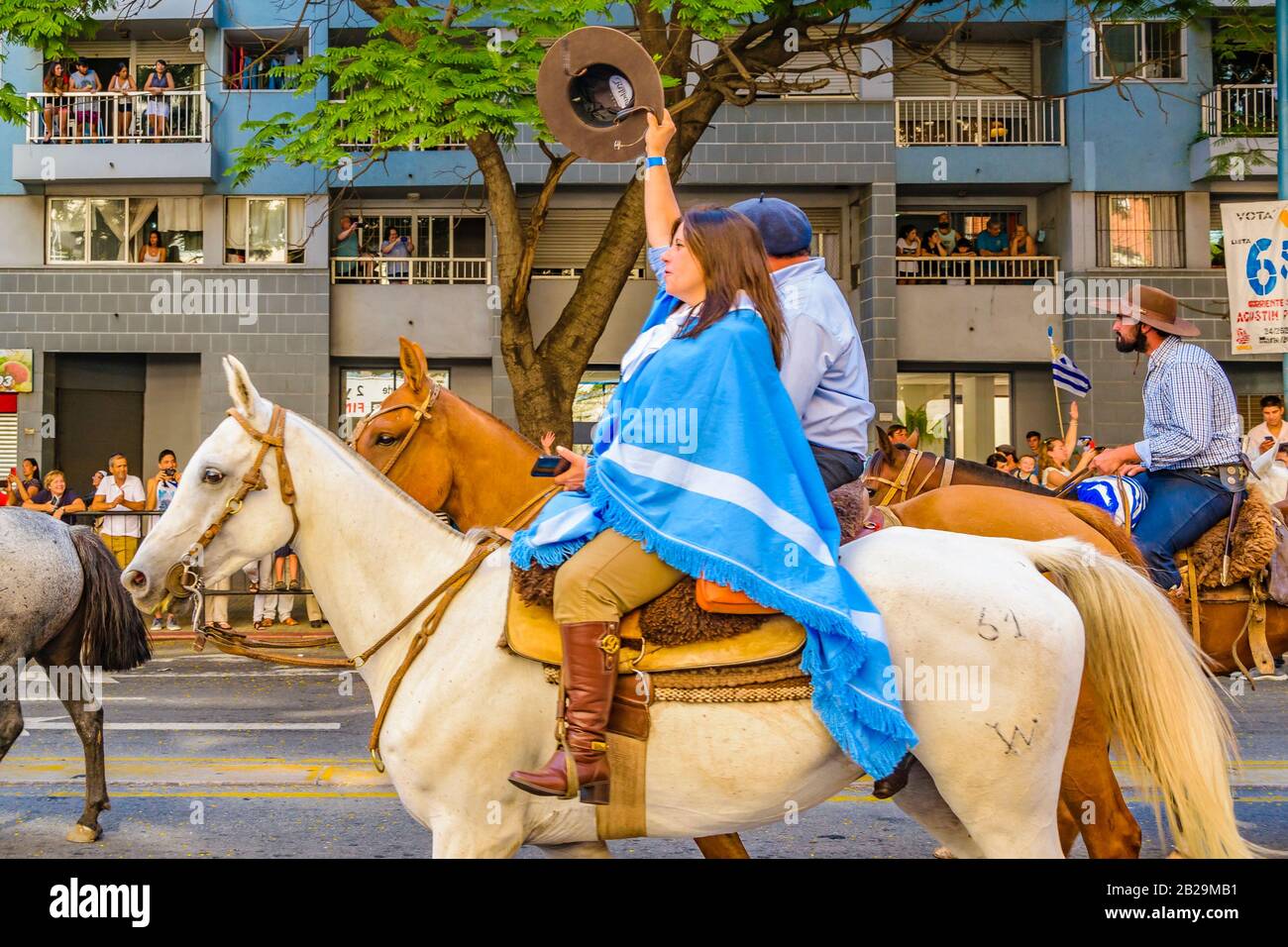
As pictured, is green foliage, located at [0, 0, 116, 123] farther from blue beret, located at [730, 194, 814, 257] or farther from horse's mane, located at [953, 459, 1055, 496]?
blue beret, located at [730, 194, 814, 257]

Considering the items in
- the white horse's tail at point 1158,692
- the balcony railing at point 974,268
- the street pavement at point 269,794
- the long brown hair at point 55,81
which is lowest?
the street pavement at point 269,794

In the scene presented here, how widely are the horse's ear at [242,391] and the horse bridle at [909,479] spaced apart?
13.7ft

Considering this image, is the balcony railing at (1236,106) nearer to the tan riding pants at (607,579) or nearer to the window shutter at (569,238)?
the window shutter at (569,238)

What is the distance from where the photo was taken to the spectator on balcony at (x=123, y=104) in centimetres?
2468

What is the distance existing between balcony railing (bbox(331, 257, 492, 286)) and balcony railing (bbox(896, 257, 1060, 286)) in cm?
840

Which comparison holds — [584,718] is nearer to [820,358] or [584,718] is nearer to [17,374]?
[820,358]

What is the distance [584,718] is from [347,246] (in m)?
23.0

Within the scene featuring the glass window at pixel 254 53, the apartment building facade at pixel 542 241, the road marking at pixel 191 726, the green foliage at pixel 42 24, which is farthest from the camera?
the glass window at pixel 254 53

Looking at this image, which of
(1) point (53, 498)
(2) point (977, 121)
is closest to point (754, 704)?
(1) point (53, 498)

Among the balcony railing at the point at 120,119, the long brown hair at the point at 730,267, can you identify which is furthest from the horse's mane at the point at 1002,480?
the balcony railing at the point at 120,119

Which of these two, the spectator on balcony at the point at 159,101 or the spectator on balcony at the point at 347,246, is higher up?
the spectator on balcony at the point at 159,101

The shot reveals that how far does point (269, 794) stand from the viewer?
742 cm

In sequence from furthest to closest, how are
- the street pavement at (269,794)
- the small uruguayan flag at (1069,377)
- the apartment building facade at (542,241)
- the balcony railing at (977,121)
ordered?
the balcony railing at (977,121) → the apartment building facade at (542,241) → the small uruguayan flag at (1069,377) → the street pavement at (269,794)

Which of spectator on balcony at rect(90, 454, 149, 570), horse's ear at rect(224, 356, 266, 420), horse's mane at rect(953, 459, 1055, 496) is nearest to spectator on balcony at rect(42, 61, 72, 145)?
spectator on balcony at rect(90, 454, 149, 570)
